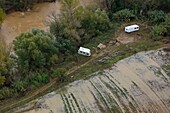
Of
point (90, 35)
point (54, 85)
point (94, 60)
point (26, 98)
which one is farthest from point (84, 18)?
point (26, 98)

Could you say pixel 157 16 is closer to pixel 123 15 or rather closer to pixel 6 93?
pixel 123 15

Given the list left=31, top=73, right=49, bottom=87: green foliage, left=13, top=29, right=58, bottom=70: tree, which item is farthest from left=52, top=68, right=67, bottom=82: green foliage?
left=13, top=29, right=58, bottom=70: tree

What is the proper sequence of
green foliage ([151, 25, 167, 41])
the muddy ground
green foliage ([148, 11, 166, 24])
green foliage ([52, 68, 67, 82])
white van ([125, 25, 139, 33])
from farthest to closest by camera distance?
green foliage ([148, 11, 166, 24])
white van ([125, 25, 139, 33])
green foliage ([151, 25, 167, 41])
green foliage ([52, 68, 67, 82])
the muddy ground

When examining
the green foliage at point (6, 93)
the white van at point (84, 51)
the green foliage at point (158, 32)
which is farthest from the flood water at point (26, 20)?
→ the green foliage at point (158, 32)

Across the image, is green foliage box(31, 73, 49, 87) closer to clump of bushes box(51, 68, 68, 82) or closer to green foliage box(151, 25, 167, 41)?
clump of bushes box(51, 68, 68, 82)

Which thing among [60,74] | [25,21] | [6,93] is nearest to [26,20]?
[25,21]

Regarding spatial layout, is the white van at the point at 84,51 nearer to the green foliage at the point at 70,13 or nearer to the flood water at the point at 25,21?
the green foliage at the point at 70,13

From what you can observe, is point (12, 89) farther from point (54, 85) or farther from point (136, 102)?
point (136, 102)
